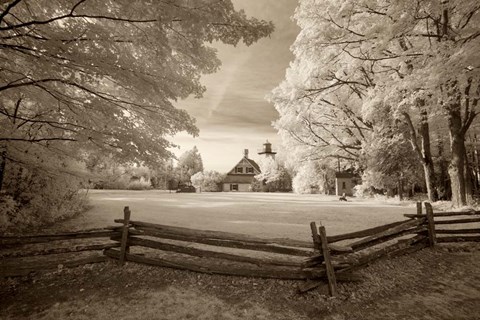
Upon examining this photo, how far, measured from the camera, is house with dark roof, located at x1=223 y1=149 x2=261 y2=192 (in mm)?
54719

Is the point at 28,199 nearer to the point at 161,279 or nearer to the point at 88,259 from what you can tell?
the point at 88,259

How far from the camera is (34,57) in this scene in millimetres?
4793

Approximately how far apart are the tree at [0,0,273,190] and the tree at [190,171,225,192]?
4326 centimetres

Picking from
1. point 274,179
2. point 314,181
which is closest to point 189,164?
point 274,179

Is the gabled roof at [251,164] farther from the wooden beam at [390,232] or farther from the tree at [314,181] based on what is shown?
the wooden beam at [390,232]

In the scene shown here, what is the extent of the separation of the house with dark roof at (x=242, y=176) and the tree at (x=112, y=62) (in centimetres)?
4617

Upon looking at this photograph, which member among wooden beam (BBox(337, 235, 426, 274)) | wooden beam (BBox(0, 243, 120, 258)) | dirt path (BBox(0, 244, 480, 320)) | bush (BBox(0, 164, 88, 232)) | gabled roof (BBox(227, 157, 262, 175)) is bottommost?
dirt path (BBox(0, 244, 480, 320))

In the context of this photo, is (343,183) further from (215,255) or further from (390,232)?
(215,255)

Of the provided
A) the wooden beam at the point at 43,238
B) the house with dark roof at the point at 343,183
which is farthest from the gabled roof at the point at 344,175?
the wooden beam at the point at 43,238

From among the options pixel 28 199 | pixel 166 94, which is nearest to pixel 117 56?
pixel 166 94

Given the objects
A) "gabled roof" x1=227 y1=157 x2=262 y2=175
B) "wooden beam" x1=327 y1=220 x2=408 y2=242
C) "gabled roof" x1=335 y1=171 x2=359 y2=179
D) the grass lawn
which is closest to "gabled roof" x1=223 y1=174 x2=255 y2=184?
"gabled roof" x1=227 y1=157 x2=262 y2=175

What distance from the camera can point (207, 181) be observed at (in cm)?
5147

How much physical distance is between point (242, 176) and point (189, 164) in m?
12.7

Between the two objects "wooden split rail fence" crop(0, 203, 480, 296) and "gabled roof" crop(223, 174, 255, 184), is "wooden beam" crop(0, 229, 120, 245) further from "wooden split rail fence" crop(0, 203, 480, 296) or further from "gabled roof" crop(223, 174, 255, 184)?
"gabled roof" crop(223, 174, 255, 184)
